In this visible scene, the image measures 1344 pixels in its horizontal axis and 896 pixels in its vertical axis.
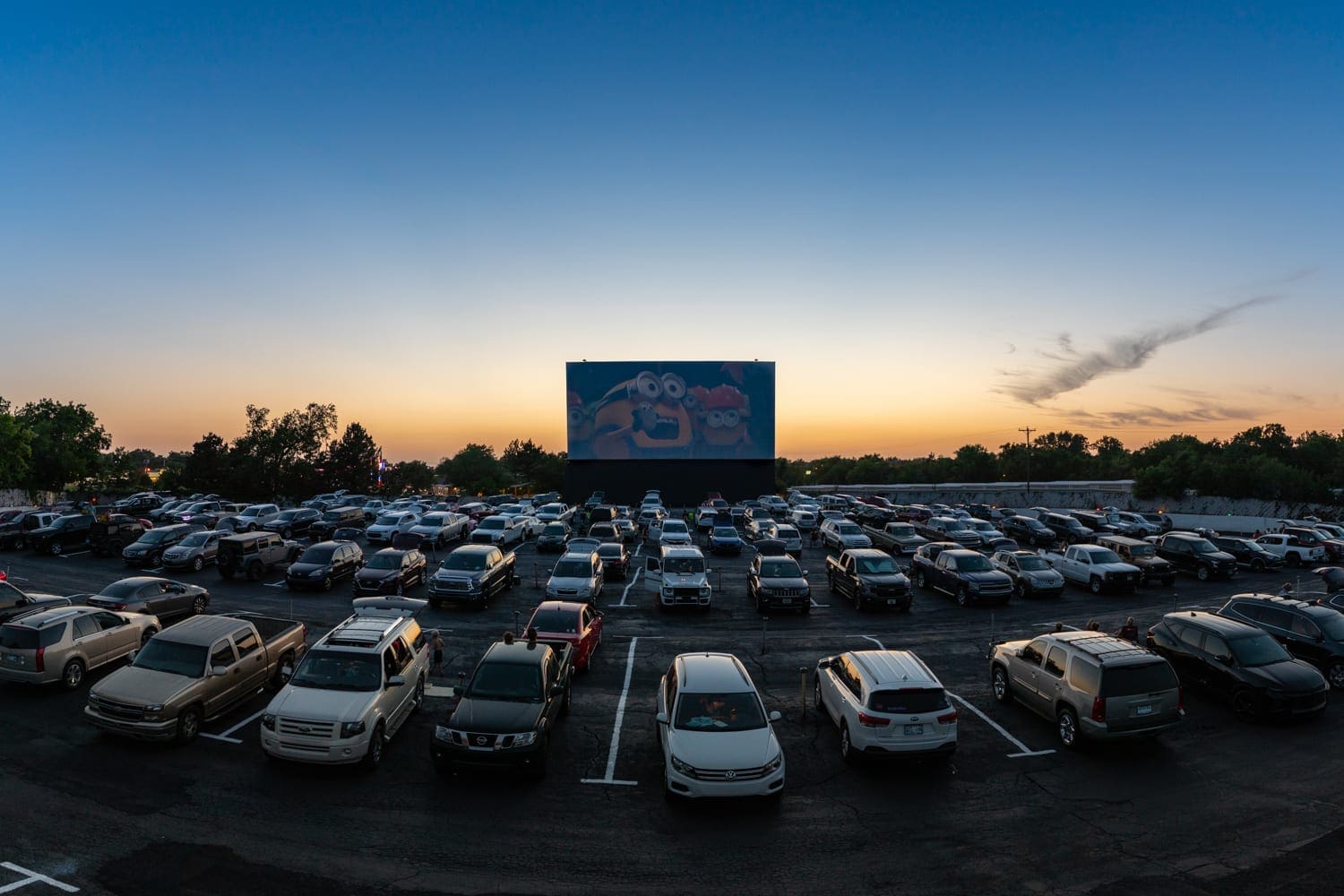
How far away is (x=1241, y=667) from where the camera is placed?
13086 millimetres

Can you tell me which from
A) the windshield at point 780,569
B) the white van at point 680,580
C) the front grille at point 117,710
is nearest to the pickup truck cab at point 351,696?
the front grille at point 117,710

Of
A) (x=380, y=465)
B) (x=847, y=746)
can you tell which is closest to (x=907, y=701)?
(x=847, y=746)

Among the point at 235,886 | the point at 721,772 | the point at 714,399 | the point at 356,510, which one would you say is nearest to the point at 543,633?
the point at 721,772

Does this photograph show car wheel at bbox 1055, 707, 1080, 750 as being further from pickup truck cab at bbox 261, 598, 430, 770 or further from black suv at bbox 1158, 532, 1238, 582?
black suv at bbox 1158, 532, 1238, 582

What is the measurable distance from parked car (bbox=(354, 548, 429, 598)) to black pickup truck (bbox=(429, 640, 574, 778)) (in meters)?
12.6

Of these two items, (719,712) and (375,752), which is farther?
(375,752)

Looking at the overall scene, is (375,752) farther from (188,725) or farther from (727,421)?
(727,421)

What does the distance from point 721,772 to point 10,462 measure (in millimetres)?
76118

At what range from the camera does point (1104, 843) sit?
8.62m

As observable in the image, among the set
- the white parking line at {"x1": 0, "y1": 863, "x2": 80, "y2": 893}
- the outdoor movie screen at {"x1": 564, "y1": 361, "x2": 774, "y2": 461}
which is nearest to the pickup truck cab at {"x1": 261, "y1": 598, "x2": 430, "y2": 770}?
the white parking line at {"x1": 0, "y1": 863, "x2": 80, "y2": 893}

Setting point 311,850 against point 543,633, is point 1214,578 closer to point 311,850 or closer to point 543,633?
point 543,633

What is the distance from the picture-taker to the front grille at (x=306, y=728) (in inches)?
386

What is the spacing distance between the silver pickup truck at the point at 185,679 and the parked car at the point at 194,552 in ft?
53.8

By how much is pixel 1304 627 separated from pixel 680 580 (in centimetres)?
1603
